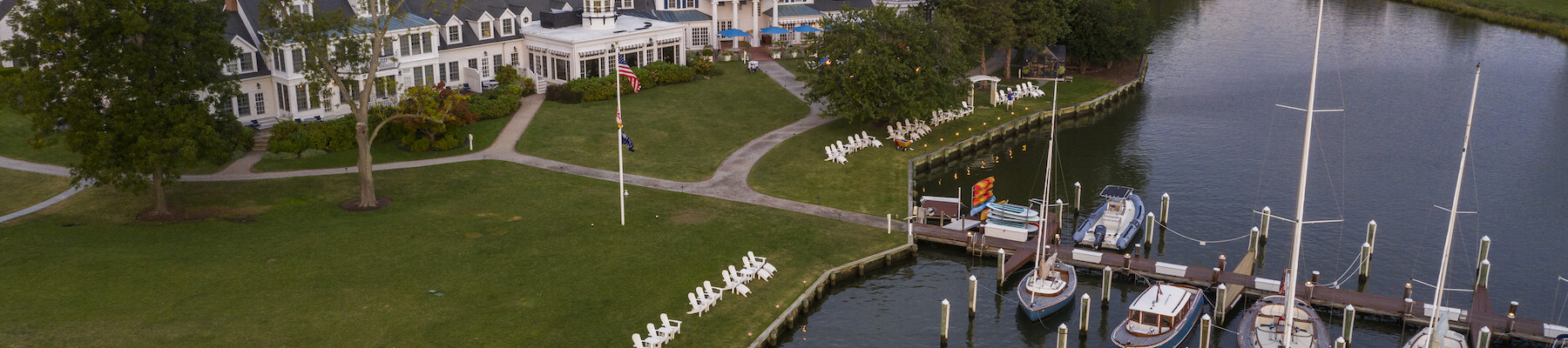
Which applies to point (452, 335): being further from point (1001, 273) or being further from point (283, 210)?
point (1001, 273)

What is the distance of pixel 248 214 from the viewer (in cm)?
5634

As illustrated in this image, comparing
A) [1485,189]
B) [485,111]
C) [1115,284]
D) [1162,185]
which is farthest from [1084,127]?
[485,111]

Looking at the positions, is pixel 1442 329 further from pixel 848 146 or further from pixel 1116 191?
pixel 848 146

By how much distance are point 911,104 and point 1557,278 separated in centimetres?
3359

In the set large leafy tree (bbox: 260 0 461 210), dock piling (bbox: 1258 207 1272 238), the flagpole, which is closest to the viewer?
large leafy tree (bbox: 260 0 461 210)

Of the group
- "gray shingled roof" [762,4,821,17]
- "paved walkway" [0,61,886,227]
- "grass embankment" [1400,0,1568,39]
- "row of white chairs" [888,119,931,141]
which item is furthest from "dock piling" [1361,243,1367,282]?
"grass embankment" [1400,0,1568,39]

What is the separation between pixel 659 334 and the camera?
43719mm

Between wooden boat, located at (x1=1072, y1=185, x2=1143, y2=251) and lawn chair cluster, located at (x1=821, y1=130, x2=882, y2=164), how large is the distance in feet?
48.8

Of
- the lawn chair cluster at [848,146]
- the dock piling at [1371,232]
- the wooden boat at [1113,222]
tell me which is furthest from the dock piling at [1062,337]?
the lawn chair cluster at [848,146]

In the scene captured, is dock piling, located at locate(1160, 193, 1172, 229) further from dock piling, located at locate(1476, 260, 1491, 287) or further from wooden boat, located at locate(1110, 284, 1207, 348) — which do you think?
dock piling, located at locate(1476, 260, 1491, 287)

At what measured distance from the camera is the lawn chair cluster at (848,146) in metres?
69.2

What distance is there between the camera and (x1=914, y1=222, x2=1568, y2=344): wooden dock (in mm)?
45250

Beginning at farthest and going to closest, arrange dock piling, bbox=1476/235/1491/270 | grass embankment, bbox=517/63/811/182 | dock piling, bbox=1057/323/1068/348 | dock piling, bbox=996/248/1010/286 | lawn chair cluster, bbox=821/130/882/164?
lawn chair cluster, bbox=821/130/882/164
grass embankment, bbox=517/63/811/182
dock piling, bbox=996/248/1010/286
dock piling, bbox=1476/235/1491/270
dock piling, bbox=1057/323/1068/348

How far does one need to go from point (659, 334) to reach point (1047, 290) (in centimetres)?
1606
